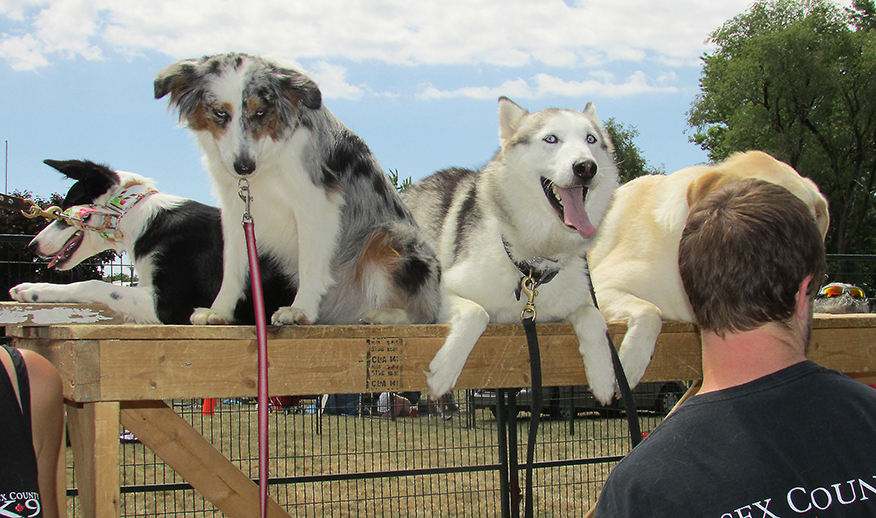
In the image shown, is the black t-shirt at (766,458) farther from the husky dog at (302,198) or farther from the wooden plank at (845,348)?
the wooden plank at (845,348)

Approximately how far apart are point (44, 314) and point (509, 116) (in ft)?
6.83

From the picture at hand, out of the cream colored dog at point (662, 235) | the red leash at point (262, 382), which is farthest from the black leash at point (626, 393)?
the red leash at point (262, 382)

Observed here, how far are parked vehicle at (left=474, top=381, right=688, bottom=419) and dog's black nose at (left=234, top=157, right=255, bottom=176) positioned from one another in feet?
9.02

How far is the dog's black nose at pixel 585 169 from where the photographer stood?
232 centimetres

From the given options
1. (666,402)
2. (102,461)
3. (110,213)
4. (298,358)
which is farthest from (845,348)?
(666,402)

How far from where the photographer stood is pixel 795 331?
1154 millimetres

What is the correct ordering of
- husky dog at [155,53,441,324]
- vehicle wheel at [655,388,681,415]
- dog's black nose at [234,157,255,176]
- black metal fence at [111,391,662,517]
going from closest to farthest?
dog's black nose at [234,157,255,176] → husky dog at [155,53,441,324] → black metal fence at [111,391,662,517] → vehicle wheel at [655,388,681,415]

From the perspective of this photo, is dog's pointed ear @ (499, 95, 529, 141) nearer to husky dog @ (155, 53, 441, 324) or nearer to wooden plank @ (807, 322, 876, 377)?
husky dog @ (155, 53, 441, 324)

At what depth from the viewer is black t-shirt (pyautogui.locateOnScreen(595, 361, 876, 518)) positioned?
1.01 meters

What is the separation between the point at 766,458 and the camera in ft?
3.41

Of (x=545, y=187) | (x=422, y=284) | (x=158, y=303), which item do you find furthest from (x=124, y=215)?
(x=545, y=187)

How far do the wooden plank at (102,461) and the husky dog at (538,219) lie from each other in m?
1.16

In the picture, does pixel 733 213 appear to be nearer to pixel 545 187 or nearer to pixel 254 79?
pixel 545 187

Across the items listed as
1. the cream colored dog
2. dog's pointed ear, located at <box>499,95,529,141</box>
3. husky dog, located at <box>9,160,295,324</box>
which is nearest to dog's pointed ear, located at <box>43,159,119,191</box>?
husky dog, located at <box>9,160,295,324</box>
